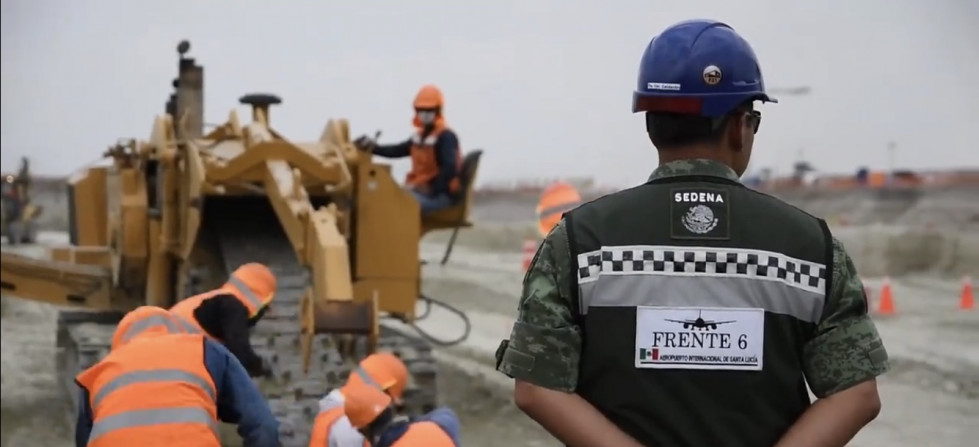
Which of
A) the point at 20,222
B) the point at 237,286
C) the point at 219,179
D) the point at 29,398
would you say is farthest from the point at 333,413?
the point at 20,222

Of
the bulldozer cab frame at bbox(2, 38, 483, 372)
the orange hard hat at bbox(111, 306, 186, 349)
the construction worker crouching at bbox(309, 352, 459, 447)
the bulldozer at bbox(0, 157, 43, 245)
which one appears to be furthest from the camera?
the bulldozer at bbox(0, 157, 43, 245)

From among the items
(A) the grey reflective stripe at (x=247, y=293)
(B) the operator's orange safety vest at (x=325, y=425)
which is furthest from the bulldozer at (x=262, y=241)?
(B) the operator's orange safety vest at (x=325, y=425)

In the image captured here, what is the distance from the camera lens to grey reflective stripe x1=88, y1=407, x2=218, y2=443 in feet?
14.6

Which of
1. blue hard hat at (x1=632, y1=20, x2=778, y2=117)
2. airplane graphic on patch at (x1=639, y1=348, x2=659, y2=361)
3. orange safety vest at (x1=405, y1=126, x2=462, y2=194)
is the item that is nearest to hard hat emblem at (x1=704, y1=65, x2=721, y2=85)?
blue hard hat at (x1=632, y1=20, x2=778, y2=117)

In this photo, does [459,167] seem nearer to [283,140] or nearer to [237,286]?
[283,140]

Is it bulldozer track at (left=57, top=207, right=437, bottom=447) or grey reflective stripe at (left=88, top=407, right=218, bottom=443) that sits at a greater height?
grey reflective stripe at (left=88, top=407, right=218, bottom=443)

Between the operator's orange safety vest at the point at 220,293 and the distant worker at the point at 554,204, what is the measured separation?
1367mm

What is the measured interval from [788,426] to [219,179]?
7.08m

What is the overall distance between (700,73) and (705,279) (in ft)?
1.05

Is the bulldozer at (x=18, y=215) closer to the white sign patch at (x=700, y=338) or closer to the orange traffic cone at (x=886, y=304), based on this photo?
the orange traffic cone at (x=886, y=304)

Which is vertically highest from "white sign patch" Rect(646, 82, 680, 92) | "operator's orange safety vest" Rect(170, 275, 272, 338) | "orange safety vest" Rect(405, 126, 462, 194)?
"white sign patch" Rect(646, 82, 680, 92)

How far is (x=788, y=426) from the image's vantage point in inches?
92.7

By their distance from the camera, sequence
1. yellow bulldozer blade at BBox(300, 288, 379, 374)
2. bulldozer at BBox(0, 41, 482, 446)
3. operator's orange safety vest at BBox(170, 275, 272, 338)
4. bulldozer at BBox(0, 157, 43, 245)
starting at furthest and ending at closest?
1. bulldozer at BBox(0, 157, 43, 245)
2. bulldozer at BBox(0, 41, 482, 446)
3. yellow bulldozer blade at BBox(300, 288, 379, 374)
4. operator's orange safety vest at BBox(170, 275, 272, 338)

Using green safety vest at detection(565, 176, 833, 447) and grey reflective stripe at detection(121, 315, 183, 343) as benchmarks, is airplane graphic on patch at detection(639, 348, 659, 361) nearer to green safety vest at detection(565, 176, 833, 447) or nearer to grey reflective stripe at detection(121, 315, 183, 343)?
green safety vest at detection(565, 176, 833, 447)
